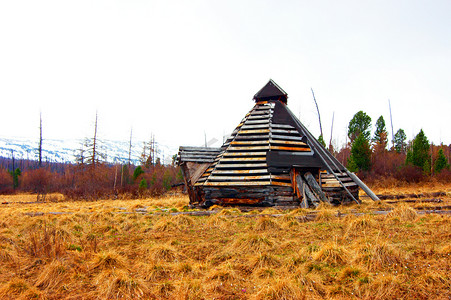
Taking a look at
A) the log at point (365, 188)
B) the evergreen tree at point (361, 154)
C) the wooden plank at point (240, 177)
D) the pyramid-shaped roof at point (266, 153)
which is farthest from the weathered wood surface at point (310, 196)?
the evergreen tree at point (361, 154)

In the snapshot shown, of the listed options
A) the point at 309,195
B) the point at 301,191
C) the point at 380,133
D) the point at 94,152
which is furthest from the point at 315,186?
the point at 380,133

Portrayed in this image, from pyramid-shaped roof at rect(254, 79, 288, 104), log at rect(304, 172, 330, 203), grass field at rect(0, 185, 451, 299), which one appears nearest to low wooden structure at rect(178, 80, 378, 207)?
log at rect(304, 172, 330, 203)

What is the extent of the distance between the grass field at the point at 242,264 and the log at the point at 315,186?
13.1 feet

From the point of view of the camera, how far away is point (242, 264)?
5.32 m

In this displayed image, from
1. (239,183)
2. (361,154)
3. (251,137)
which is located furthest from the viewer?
(361,154)

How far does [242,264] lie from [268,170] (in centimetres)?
757

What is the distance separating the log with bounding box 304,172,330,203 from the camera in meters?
12.1

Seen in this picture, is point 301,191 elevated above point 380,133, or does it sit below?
below

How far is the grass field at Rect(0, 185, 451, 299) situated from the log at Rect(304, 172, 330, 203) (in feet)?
13.1

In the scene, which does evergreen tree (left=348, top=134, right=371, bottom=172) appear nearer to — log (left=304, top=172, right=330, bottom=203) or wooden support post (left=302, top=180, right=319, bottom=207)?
log (left=304, top=172, right=330, bottom=203)

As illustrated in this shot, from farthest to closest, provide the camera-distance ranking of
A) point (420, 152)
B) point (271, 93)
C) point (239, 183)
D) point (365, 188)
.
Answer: point (420, 152) → point (271, 93) → point (365, 188) → point (239, 183)

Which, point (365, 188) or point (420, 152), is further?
point (420, 152)

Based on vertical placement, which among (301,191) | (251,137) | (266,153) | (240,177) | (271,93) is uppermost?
(271,93)

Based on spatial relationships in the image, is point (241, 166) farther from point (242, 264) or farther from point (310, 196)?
point (242, 264)
